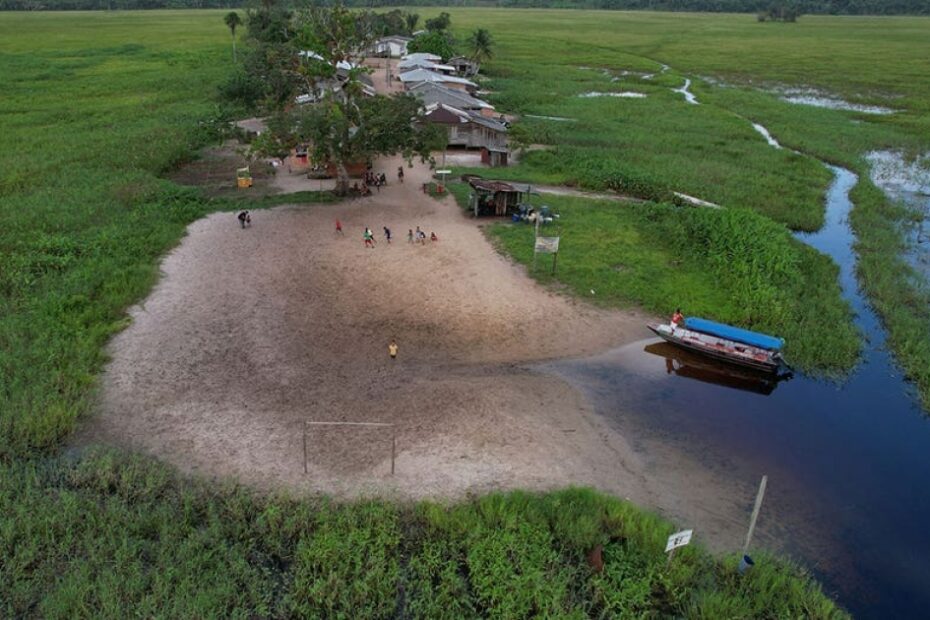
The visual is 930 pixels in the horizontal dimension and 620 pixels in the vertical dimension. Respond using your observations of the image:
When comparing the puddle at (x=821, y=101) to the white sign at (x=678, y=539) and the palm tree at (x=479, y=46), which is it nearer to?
the palm tree at (x=479, y=46)

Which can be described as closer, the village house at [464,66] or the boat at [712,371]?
the boat at [712,371]

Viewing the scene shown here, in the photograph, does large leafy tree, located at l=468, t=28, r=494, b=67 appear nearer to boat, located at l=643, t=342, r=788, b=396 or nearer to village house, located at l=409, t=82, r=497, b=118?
village house, located at l=409, t=82, r=497, b=118

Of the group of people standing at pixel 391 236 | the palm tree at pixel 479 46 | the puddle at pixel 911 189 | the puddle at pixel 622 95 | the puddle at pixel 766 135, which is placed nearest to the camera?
the group of people standing at pixel 391 236

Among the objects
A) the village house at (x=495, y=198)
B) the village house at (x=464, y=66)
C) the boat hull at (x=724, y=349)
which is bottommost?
the boat hull at (x=724, y=349)

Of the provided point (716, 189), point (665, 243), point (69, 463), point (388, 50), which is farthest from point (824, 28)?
point (69, 463)

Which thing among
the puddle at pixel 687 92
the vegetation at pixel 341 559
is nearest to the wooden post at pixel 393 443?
the vegetation at pixel 341 559

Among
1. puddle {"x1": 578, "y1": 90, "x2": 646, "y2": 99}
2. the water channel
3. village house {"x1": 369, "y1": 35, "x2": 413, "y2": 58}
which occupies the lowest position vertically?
the water channel

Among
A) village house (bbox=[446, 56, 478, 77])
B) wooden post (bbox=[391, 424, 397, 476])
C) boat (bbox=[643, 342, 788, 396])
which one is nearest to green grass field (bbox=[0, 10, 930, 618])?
wooden post (bbox=[391, 424, 397, 476])
